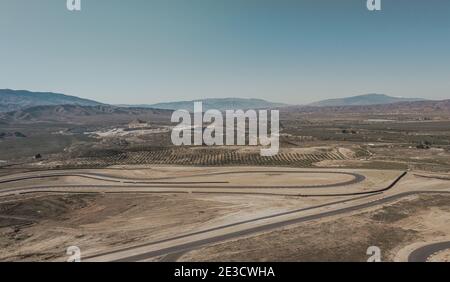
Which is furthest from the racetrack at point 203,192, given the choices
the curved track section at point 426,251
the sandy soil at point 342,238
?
the curved track section at point 426,251

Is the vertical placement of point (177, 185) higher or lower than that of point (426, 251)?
higher

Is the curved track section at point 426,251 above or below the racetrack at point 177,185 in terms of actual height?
below

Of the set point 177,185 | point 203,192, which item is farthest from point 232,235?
point 177,185

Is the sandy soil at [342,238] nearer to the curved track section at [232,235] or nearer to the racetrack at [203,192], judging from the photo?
the curved track section at [232,235]

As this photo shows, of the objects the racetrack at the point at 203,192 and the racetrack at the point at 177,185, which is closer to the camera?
the racetrack at the point at 203,192

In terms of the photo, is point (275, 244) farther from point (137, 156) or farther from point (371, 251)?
point (137, 156)

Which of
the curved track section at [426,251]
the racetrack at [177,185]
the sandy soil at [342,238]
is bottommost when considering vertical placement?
the curved track section at [426,251]

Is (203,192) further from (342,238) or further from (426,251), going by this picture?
(426,251)

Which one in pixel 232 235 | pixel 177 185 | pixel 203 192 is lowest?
pixel 232 235

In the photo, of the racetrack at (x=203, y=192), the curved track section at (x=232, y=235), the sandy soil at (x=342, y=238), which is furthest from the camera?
the racetrack at (x=203, y=192)

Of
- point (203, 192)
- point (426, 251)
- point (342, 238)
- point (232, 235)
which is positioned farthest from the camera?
point (203, 192)

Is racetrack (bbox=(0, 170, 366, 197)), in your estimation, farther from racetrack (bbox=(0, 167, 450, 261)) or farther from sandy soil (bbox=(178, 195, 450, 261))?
sandy soil (bbox=(178, 195, 450, 261))

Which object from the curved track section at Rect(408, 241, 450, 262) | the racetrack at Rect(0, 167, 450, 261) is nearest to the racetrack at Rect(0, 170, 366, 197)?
the racetrack at Rect(0, 167, 450, 261)
